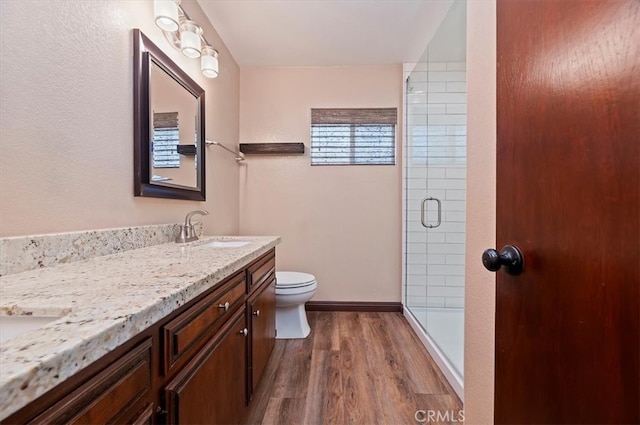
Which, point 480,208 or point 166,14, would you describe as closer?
point 480,208

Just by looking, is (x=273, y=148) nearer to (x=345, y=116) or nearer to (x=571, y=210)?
(x=345, y=116)

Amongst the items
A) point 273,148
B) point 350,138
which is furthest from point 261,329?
point 350,138

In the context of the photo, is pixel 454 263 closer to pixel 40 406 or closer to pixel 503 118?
pixel 503 118

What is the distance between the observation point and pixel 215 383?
0.87m

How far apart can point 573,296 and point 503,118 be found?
466mm

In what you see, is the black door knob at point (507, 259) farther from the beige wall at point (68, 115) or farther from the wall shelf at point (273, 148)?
the wall shelf at point (273, 148)

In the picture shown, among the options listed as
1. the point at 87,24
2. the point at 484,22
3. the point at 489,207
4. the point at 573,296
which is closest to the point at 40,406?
the point at 573,296

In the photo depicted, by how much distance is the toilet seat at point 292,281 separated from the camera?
203 centimetres

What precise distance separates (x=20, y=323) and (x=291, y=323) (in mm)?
1812

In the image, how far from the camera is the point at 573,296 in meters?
0.51

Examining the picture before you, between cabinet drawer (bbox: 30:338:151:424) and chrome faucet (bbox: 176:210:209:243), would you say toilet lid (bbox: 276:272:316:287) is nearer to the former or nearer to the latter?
chrome faucet (bbox: 176:210:209:243)

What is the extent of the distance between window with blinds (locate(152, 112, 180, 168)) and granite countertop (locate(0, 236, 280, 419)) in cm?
65

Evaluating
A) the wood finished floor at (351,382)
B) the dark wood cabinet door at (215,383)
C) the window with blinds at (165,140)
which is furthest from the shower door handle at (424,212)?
the window with blinds at (165,140)

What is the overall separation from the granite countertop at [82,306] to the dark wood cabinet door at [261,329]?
18.2 inches
